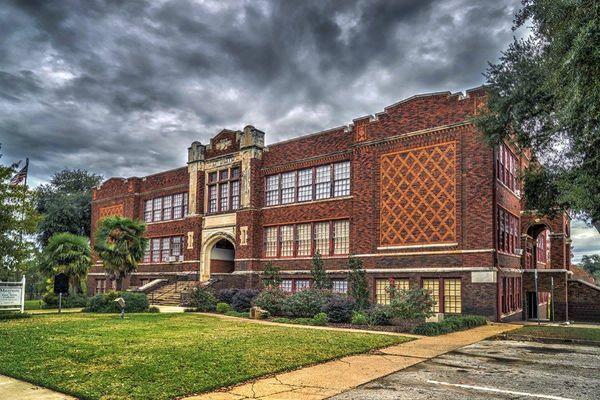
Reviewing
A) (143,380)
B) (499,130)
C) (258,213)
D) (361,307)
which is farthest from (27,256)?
(499,130)

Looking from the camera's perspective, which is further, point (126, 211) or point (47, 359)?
point (126, 211)

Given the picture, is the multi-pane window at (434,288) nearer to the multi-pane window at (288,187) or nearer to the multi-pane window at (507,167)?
the multi-pane window at (507,167)

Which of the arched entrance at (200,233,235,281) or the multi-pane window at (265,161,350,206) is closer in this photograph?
the multi-pane window at (265,161,350,206)

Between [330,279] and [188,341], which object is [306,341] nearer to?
[188,341]

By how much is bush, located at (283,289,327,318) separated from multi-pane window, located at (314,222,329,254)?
23.4 feet

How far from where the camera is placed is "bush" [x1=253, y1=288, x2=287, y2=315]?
23.8m

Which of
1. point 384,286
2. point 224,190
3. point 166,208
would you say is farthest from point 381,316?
point 166,208

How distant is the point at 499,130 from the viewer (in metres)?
19.2

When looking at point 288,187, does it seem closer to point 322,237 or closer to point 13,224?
point 322,237

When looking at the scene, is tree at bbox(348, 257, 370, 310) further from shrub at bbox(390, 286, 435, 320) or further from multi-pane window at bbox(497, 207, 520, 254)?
multi-pane window at bbox(497, 207, 520, 254)

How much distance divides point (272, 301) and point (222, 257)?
15.3 m

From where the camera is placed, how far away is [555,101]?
1391 cm

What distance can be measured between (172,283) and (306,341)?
1034 inches

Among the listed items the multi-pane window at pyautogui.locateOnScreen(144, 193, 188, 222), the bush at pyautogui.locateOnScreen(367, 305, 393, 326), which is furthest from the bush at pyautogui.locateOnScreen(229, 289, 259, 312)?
the multi-pane window at pyautogui.locateOnScreen(144, 193, 188, 222)
